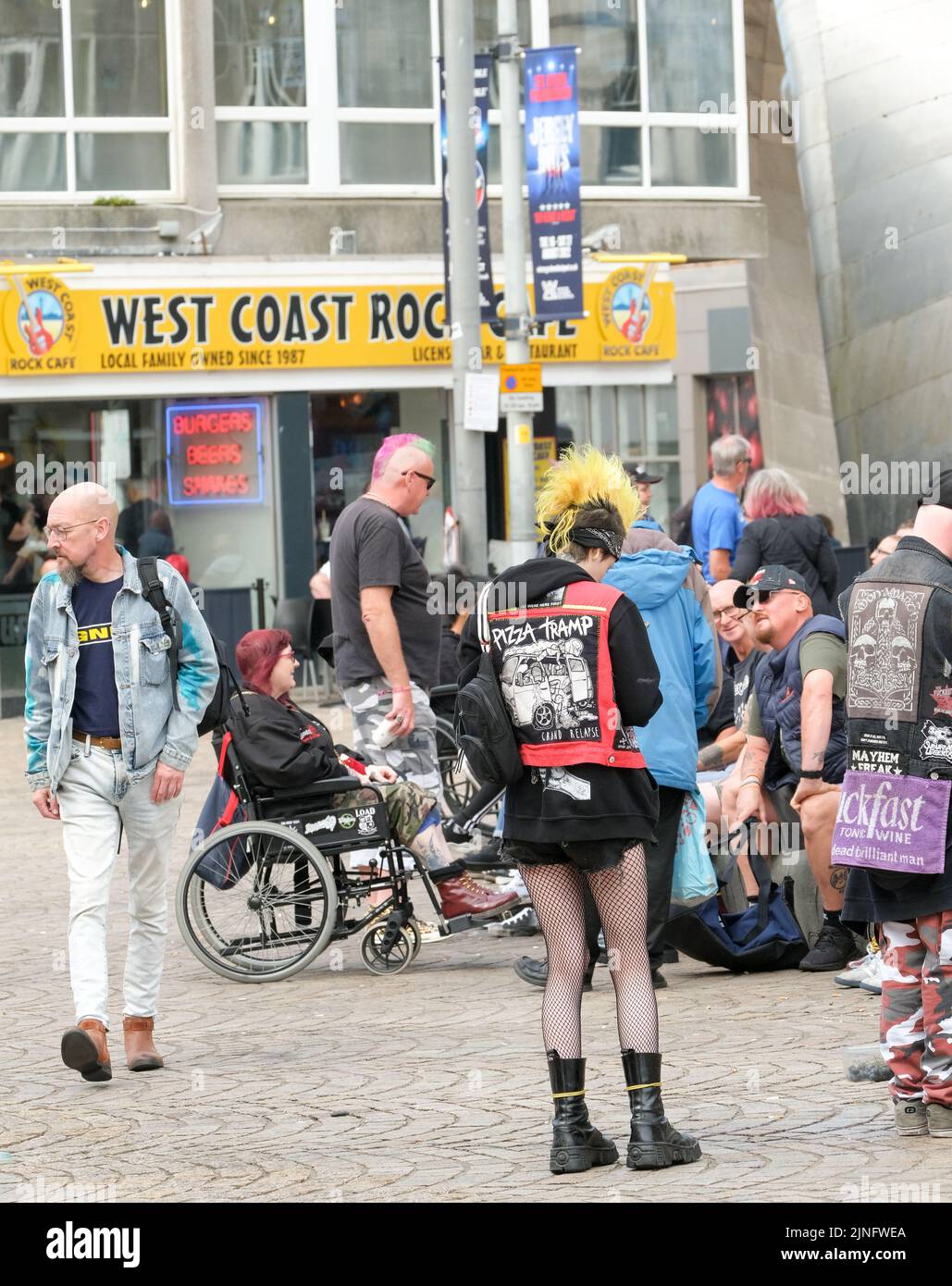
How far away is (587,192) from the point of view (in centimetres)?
2208

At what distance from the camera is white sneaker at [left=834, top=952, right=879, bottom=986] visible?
25.3 feet

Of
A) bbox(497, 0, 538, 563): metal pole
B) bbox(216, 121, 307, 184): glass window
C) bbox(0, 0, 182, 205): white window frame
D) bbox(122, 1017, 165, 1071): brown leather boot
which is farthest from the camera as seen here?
bbox(216, 121, 307, 184): glass window

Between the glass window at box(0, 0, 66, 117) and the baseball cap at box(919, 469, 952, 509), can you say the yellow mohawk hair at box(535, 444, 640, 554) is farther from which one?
the glass window at box(0, 0, 66, 117)

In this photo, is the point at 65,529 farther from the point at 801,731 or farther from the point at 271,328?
the point at 271,328

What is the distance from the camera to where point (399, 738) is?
29.6 ft

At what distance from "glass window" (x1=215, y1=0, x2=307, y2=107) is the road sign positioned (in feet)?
21.4

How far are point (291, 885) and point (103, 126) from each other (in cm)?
1361

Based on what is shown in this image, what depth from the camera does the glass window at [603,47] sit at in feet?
72.9

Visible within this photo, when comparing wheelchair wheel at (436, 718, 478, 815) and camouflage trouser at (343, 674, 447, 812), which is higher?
camouflage trouser at (343, 674, 447, 812)

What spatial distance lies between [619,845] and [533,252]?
13259 mm

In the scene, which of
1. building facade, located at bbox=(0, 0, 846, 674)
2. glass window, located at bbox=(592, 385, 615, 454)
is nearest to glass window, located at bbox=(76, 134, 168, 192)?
building facade, located at bbox=(0, 0, 846, 674)
